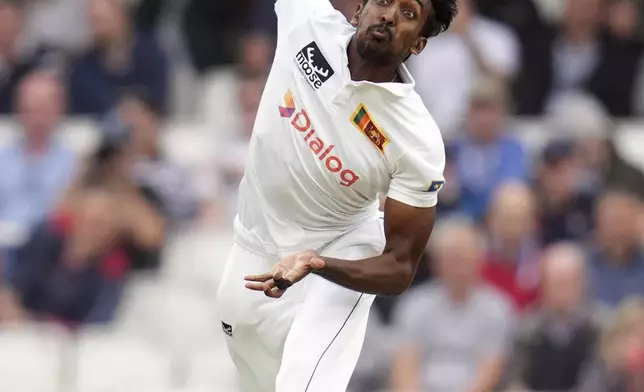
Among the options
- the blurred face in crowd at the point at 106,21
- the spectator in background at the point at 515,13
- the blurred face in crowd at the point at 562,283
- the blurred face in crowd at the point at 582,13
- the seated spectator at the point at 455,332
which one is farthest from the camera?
the spectator in background at the point at 515,13

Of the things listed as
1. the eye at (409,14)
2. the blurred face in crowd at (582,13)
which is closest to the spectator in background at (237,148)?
the blurred face in crowd at (582,13)

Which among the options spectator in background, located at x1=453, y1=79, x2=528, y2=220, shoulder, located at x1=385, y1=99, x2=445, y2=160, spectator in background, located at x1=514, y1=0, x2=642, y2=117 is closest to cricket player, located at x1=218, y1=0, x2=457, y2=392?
shoulder, located at x1=385, y1=99, x2=445, y2=160

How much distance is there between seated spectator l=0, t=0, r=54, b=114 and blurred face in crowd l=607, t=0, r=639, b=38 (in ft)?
15.0

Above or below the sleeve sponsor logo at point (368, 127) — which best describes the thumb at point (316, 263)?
below

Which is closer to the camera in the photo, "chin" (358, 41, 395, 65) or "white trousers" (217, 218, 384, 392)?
"chin" (358, 41, 395, 65)

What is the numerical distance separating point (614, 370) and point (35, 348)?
3670 millimetres

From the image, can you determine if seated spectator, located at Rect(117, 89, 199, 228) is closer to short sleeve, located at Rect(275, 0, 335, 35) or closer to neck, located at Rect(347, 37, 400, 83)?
short sleeve, located at Rect(275, 0, 335, 35)

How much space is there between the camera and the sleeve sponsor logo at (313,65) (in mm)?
5781

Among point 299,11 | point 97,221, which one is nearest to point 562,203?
point 97,221

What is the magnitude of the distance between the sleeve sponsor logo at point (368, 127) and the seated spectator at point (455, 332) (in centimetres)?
364

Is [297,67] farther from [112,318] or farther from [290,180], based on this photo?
[112,318]

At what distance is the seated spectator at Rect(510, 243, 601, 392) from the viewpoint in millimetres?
9250

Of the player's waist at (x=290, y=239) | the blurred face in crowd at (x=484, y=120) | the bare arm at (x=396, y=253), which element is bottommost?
the blurred face in crowd at (x=484, y=120)

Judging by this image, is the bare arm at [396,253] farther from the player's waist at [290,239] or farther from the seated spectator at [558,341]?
the seated spectator at [558,341]
